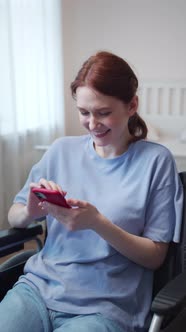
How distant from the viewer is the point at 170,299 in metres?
0.88

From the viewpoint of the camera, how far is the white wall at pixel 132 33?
9.16ft

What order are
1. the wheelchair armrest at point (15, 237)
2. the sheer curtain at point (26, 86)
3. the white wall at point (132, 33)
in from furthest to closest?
the white wall at point (132, 33), the sheer curtain at point (26, 86), the wheelchair armrest at point (15, 237)

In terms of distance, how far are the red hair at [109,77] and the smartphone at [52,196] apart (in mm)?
290

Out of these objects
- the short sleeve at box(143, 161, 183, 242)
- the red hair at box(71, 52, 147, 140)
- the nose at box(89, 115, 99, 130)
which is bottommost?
the short sleeve at box(143, 161, 183, 242)

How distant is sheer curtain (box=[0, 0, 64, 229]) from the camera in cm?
228

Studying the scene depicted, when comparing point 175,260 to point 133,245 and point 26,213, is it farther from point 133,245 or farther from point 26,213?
point 26,213

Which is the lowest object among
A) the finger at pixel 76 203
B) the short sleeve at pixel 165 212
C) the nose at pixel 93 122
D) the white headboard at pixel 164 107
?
the white headboard at pixel 164 107

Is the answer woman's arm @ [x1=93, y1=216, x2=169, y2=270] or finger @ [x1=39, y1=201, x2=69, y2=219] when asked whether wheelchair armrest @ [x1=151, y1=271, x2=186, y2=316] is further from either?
finger @ [x1=39, y1=201, x2=69, y2=219]

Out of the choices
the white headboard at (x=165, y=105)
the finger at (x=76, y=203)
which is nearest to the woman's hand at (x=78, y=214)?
the finger at (x=76, y=203)

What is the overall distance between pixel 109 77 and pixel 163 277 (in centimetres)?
56

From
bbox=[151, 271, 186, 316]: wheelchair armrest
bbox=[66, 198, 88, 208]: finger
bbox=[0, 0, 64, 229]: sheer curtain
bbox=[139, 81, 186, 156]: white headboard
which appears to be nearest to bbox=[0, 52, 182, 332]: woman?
bbox=[66, 198, 88, 208]: finger

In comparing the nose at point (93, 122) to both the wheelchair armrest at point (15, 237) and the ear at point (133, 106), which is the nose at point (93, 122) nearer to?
the ear at point (133, 106)

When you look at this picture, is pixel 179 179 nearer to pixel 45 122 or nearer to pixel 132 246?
pixel 132 246

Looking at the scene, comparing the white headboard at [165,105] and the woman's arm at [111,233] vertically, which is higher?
the woman's arm at [111,233]
